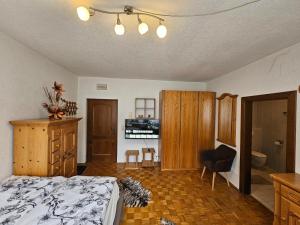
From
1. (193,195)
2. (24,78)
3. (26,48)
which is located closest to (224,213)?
(193,195)

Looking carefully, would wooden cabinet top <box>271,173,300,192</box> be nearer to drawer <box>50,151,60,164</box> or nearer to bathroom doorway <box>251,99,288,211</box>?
bathroom doorway <box>251,99,288,211</box>

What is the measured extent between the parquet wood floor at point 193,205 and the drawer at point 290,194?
85 centimetres

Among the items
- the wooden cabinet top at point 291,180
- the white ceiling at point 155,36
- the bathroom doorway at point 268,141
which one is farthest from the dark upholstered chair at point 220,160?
the white ceiling at point 155,36

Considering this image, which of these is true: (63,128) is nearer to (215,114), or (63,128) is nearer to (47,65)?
(47,65)

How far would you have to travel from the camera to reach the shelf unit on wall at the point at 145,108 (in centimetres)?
512

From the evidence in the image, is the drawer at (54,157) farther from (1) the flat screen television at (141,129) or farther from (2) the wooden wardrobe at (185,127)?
(2) the wooden wardrobe at (185,127)

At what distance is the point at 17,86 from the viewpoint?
7.91 feet

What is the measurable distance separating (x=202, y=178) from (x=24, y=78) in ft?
13.0

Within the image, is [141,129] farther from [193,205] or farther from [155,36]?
[155,36]

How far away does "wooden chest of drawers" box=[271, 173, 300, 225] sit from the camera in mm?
1825

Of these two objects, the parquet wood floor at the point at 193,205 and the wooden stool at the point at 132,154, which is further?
the wooden stool at the point at 132,154

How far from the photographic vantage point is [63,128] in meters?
2.76

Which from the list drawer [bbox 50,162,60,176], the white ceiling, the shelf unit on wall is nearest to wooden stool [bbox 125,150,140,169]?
the shelf unit on wall

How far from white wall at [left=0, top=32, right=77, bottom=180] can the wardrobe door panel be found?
3.58 meters
